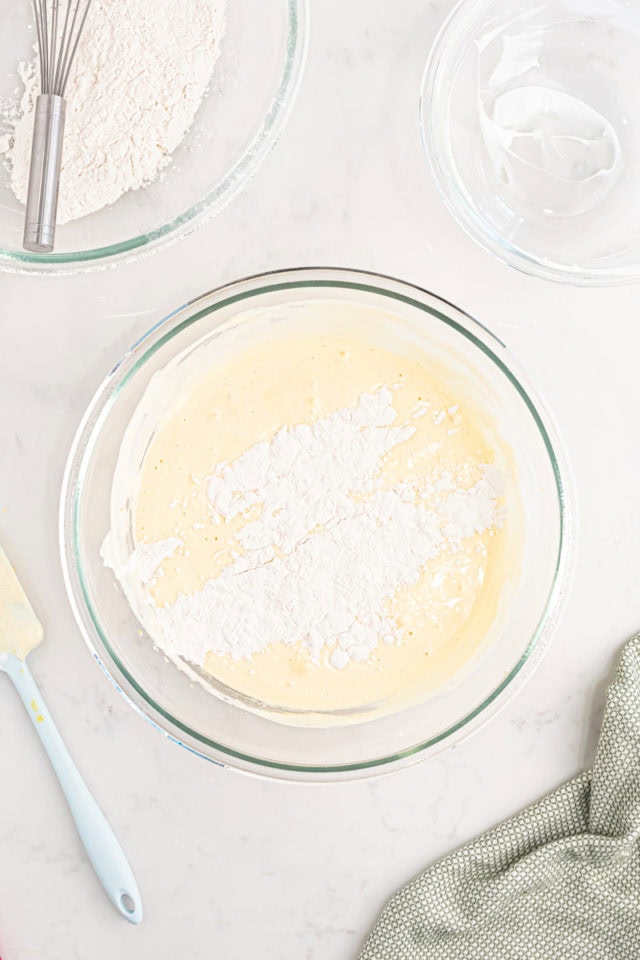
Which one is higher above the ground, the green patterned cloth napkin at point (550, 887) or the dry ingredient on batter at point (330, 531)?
the dry ingredient on batter at point (330, 531)

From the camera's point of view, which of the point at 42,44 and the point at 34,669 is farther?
the point at 34,669

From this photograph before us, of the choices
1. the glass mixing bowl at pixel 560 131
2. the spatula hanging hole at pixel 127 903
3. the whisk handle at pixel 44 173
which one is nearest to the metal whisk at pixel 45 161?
the whisk handle at pixel 44 173

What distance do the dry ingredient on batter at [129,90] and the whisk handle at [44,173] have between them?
7 cm

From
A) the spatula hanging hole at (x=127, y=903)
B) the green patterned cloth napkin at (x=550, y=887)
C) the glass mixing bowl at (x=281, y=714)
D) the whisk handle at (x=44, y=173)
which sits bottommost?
the spatula hanging hole at (x=127, y=903)

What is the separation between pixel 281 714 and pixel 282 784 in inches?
3.9

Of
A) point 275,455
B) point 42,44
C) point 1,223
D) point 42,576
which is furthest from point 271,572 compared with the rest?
point 42,44

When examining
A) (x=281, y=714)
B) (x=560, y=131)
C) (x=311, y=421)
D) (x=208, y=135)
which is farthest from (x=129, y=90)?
(x=281, y=714)

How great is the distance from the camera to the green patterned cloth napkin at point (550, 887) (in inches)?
39.8

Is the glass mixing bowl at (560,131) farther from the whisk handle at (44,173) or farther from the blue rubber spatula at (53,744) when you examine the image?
the blue rubber spatula at (53,744)

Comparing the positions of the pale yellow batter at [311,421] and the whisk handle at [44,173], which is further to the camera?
the pale yellow batter at [311,421]

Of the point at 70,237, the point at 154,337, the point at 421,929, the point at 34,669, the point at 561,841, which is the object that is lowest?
the point at 421,929

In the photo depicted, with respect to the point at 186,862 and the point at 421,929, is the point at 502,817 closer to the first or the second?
the point at 421,929

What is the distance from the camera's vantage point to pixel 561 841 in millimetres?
1019

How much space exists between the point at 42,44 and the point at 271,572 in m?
0.68
